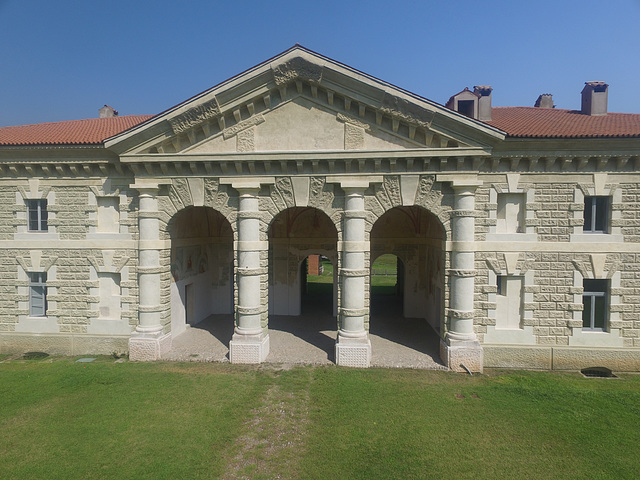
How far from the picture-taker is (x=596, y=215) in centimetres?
1169

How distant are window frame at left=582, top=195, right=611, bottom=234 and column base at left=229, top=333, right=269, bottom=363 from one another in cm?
1183

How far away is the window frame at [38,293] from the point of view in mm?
13133

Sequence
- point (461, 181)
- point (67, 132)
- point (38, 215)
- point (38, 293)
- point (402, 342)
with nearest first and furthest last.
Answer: point (461, 181) → point (38, 215) → point (38, 293) → point (67, 132) → point (402, 342)

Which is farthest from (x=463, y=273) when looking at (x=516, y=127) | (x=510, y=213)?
(x=516, y=127)

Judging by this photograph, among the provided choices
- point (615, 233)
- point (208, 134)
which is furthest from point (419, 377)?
point (208, 134)

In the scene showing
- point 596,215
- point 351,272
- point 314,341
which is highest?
point 596,215

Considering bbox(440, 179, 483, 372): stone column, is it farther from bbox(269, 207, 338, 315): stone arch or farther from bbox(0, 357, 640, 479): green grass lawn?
bbox(269, 207, 338, 315): stone arch

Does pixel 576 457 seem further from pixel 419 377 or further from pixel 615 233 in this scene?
pixel 615 233

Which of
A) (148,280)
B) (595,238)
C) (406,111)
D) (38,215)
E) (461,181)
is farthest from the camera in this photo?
(38,215)

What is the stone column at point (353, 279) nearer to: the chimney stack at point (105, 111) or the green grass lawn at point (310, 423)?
the green grass lawn at point (310, 423)

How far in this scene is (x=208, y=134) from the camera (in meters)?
11.7

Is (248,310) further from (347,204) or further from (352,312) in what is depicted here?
(347,204)

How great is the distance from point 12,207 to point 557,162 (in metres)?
19.4

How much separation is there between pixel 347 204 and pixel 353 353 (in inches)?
199
